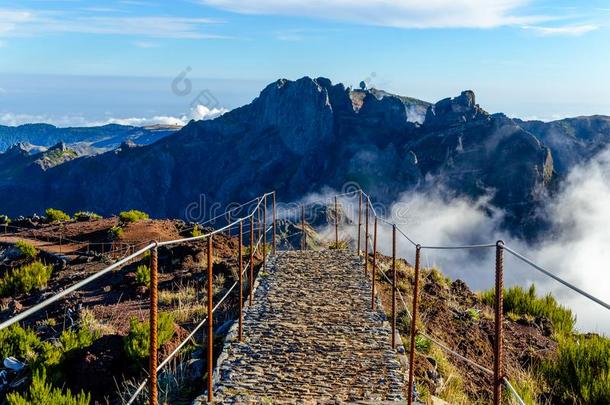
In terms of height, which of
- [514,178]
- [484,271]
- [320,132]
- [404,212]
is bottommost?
[484,271]

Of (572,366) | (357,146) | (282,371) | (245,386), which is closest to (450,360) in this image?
(572,366)

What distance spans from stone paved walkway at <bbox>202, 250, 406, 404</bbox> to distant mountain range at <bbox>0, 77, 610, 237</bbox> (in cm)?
10658

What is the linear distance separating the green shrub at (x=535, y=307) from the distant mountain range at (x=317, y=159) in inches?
4073

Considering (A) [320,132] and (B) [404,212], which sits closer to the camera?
(B) [404,212]

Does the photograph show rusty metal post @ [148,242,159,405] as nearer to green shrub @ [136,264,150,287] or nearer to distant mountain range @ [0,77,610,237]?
green shrub @ [136,264,150,287]

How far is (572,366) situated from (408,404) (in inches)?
134

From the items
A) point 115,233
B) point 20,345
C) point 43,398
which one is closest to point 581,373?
point 43,398

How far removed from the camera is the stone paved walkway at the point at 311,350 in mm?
6234

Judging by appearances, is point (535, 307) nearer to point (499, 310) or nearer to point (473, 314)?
point (473, 314)

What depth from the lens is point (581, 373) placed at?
7398 mm

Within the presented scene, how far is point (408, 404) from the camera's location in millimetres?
5680

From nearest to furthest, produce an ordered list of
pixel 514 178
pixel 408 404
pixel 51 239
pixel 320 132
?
pixel 408 404 → pixel 51 239 → pixel 514 178 → pixel 320 132

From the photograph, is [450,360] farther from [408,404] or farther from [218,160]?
[218,160]

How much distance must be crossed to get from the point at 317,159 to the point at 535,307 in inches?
4756
